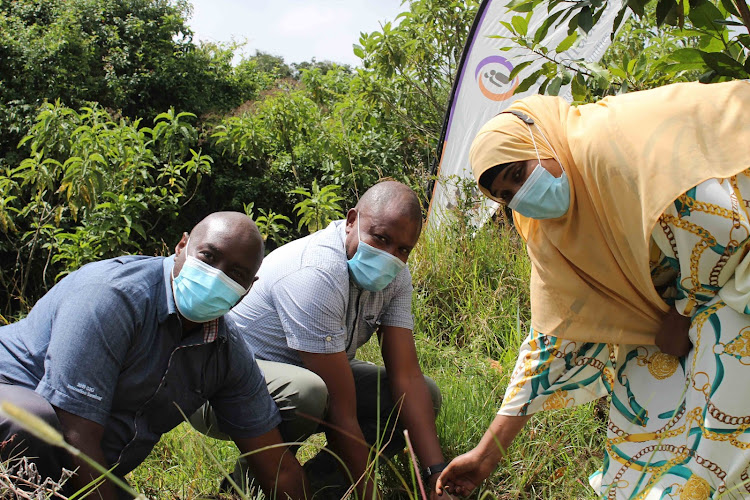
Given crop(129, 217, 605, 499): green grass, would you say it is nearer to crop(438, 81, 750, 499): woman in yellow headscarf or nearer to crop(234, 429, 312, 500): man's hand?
crop(234, 429, 312, 500): man's hand

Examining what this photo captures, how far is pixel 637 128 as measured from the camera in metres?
1.94

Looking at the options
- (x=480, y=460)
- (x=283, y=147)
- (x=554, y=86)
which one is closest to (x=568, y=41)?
(x=554, y=86)

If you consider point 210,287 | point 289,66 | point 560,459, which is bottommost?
point 560,459

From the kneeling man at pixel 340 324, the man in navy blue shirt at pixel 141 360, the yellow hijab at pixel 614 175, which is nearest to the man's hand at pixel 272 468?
the man in navy blue shirt at pixel 141 360

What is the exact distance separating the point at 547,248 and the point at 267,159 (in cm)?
714

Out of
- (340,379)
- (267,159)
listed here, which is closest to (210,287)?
(340,379)

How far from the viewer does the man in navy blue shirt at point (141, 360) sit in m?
1.88

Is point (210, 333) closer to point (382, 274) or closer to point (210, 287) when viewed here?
point (210, 287)

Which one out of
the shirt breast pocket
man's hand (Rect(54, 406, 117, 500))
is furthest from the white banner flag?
man's hand (Rect(54, 406, 117, 500))

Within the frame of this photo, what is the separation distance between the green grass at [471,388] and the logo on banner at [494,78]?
238 cm

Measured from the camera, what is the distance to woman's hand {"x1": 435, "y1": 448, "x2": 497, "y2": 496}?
2307mm

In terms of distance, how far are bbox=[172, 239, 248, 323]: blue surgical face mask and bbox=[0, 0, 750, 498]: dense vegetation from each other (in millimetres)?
626

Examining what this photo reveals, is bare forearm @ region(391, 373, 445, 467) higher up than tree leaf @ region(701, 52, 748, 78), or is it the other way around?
tree leaf @ region(701, 52, 748, 78)

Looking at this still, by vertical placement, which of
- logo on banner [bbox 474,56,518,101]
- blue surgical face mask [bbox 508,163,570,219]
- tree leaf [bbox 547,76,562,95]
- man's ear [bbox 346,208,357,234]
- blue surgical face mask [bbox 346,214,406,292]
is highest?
logo on banner [bbox 474,56,518,101]
